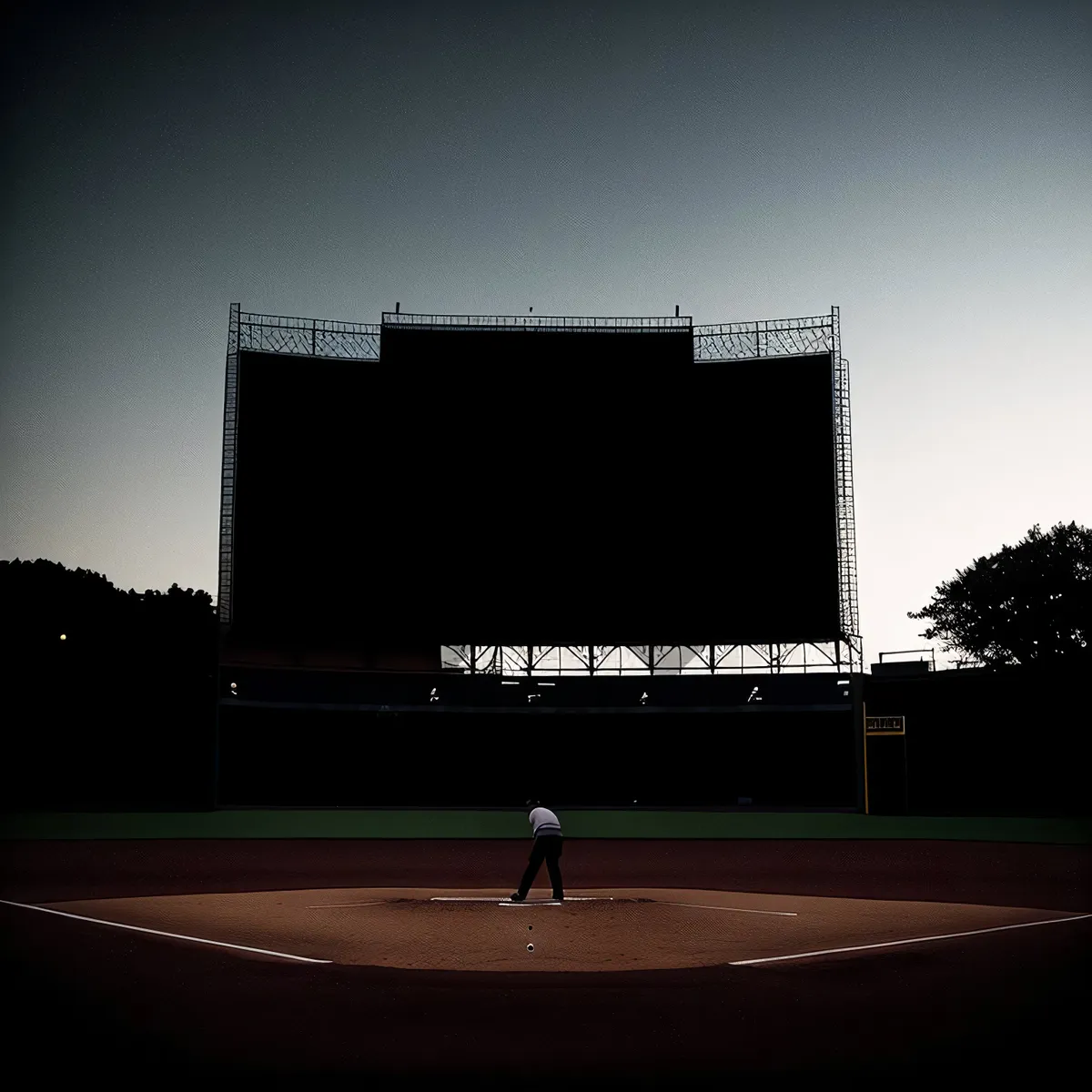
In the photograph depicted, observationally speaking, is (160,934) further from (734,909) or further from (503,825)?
(503,825)

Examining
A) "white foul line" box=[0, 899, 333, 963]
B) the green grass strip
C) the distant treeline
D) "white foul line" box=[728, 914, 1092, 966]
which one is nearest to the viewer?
"white foul line" box=[728, 914, 1092, 966]

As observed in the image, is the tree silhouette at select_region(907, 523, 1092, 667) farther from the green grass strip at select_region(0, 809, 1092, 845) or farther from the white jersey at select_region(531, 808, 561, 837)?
the white jersey at select_region(531, 808, 561, 837)

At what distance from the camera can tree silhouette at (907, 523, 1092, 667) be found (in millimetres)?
64250

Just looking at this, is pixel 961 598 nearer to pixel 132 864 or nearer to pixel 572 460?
pixel 572 460

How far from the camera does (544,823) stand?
624 inches

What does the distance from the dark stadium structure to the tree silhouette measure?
23.0 metres

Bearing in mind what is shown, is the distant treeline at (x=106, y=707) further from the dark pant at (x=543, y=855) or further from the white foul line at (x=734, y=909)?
the white foul line at (x=734, y=909)

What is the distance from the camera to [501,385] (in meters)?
47.3

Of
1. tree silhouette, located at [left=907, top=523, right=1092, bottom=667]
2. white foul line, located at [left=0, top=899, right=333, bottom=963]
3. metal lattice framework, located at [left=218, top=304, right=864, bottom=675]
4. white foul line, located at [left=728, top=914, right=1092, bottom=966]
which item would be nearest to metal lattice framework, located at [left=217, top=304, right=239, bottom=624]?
metal lattice framework, located at [left=218, top=304, right=864, bottom=675]

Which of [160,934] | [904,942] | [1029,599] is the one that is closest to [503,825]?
[160,934]

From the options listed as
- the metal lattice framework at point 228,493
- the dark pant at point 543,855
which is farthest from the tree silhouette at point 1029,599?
the dark pant at point 543,855

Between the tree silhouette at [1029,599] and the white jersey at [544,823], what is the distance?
54265mm

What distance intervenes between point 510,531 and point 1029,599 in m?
→ 34.5

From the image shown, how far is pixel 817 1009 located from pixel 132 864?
56.6 feet
